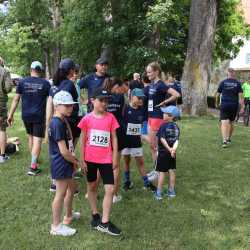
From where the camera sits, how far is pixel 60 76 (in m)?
6.94

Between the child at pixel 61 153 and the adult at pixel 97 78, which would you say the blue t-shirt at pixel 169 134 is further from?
the child at pixel 61 153

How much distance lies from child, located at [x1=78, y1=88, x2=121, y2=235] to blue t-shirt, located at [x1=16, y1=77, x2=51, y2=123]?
2.64 metres

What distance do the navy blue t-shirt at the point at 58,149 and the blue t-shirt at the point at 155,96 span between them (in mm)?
2769

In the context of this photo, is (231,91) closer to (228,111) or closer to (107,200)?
(228,111)

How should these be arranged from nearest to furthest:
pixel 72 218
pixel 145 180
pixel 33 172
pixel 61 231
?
pixel 61 231
pixel 72 218
pixel 145 180
pixel 33 172

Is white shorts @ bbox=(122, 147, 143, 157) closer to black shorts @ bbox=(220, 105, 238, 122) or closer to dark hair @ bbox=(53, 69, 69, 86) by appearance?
dark hair @ bbox=(53, 69, 69, 86)

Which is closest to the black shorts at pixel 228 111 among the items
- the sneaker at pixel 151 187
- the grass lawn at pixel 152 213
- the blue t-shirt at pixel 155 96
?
the grass lawn at pixel 152 213

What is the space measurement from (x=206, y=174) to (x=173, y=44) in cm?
1876

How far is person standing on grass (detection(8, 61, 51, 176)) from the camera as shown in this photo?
7.89 metres

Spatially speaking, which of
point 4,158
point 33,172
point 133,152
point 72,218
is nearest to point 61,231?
point 72,218

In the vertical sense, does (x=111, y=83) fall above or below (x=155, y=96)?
above

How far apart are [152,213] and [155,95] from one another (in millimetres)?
2269

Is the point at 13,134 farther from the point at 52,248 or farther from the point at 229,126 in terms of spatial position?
the point at 52,248

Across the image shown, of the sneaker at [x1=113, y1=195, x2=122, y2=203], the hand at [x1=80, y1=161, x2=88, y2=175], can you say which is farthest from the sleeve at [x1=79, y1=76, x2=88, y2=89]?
the hand at [x1=80, y1=161, x2=88, y2=175]
